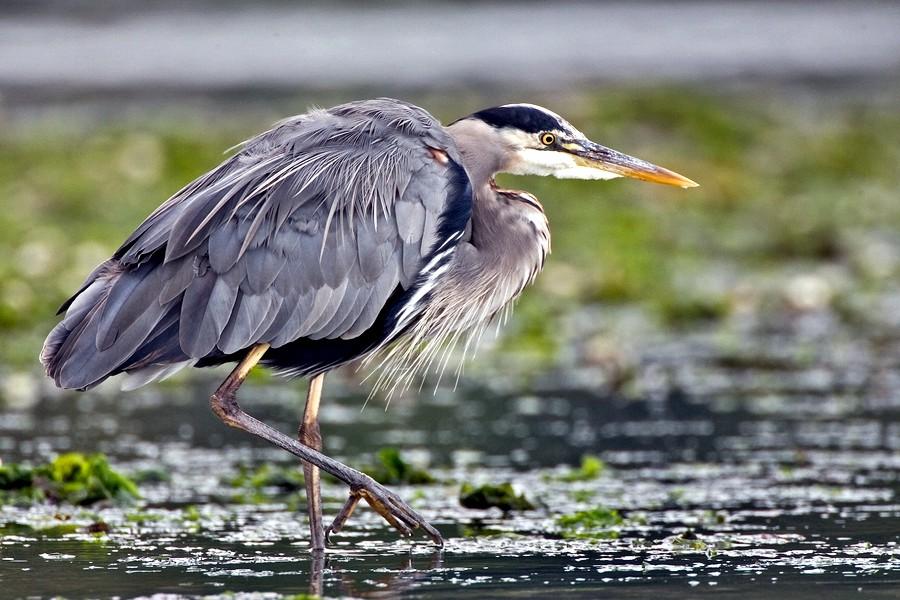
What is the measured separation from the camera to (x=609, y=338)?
1015 centimetres

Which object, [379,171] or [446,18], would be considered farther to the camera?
[446,18]

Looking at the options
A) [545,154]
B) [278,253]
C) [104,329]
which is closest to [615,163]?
[545,154]

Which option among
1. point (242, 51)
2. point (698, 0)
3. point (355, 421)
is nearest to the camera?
point (355, 421)

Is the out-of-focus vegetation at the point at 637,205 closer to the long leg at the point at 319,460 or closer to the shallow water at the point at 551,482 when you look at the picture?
the shallow water at the point at 551,482

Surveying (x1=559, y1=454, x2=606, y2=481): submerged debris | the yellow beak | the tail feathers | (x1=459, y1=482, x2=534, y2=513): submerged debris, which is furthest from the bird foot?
the yellow beak

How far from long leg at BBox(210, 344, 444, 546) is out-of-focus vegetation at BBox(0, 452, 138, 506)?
0.67 metres

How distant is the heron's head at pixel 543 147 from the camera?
6324 millimetres

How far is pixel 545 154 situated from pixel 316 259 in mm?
1052

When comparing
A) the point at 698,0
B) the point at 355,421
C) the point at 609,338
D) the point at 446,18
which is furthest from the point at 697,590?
the point at 698,0

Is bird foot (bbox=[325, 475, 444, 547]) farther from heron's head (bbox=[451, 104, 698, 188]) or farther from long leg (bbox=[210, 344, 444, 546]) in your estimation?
heron's head (bbox=[451, 104, 698, 188])

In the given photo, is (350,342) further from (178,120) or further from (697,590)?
(178,120)

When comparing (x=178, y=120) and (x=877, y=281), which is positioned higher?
(x=178, y=120)

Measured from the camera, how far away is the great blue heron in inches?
225

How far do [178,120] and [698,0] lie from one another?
A: 18163mm
